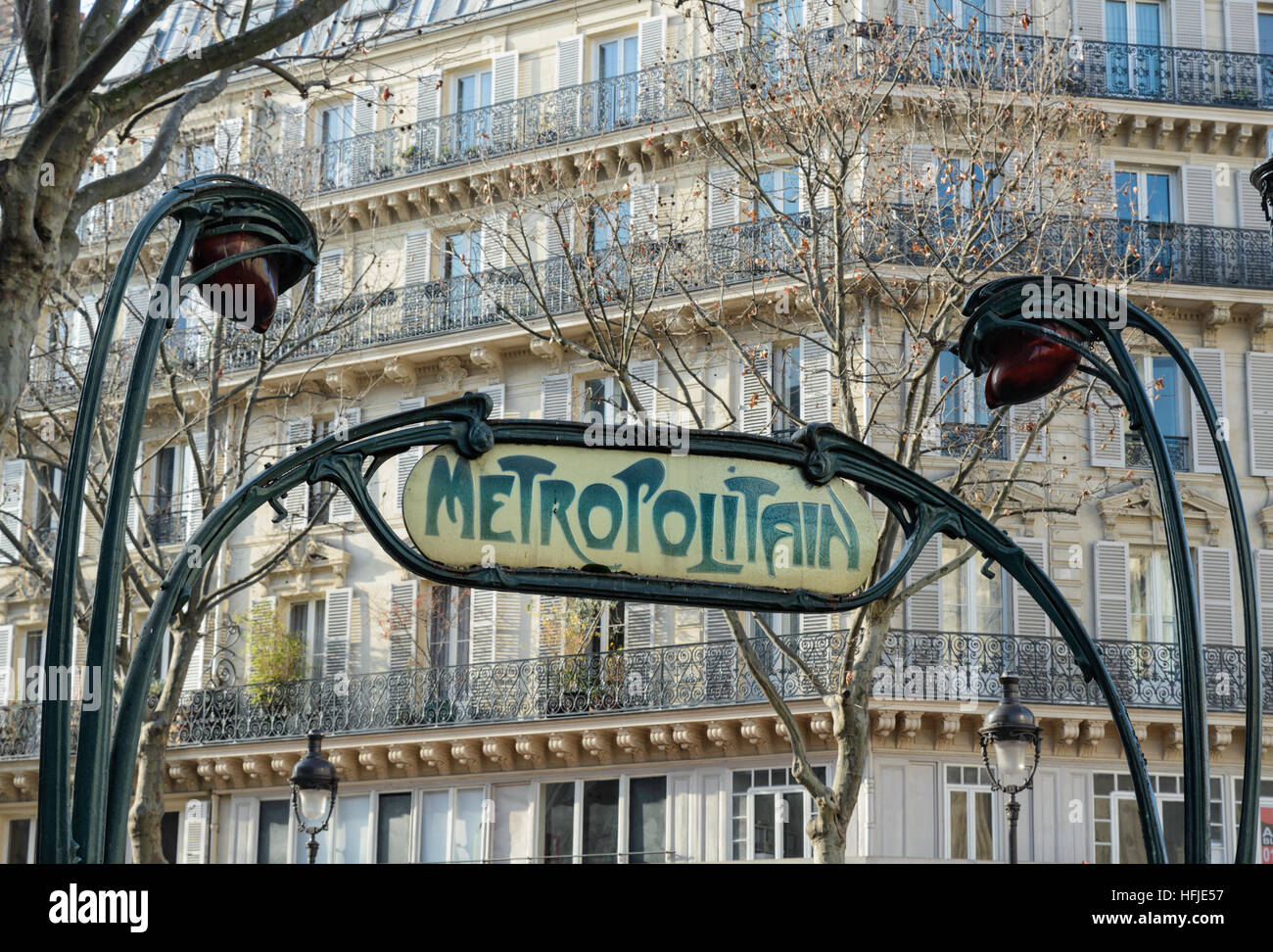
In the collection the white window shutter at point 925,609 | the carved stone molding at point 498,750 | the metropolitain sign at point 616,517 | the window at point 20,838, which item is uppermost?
the white window shutter at point 925,609

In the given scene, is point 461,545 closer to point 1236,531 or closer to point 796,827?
point 1236,531

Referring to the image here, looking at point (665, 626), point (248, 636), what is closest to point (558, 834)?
point (665, 626)

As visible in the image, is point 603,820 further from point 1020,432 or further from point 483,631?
point 1020,432

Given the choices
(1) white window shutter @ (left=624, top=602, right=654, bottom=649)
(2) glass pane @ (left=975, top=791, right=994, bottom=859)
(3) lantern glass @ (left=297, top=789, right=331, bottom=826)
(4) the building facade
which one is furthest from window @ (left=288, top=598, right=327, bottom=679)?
(2) glass pane @ (left=975, top=791, right=994, bottom=859)

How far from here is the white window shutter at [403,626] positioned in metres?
27.2

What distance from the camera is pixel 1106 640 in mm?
24938

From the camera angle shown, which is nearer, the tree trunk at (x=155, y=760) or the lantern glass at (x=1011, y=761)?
the lantern glass at (x=1011, y=761)

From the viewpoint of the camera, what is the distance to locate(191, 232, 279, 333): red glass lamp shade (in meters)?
5.78

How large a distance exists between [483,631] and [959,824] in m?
7.23

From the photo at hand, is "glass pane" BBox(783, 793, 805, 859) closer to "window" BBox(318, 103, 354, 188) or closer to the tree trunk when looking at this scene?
the tree trunk

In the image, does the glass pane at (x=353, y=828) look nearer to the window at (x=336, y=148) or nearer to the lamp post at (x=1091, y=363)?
the window at (x=336, y=148)

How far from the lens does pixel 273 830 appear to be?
91.7ft

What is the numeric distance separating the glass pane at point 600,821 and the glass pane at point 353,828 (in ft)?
11.5

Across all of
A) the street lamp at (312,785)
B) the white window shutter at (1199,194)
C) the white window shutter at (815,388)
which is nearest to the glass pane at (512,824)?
the white window shutter at (815,388)
